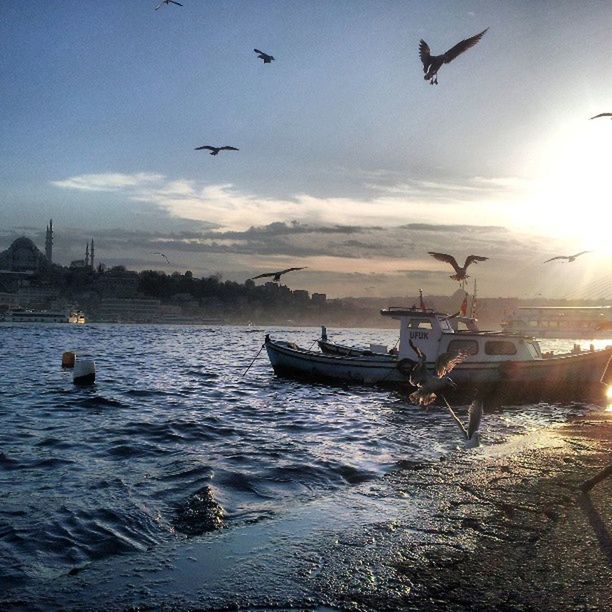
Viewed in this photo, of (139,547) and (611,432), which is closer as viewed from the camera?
(139,547)

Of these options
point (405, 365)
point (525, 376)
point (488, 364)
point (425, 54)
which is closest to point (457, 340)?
point (488, 364)

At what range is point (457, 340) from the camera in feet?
84.0

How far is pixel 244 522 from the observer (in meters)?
7.98

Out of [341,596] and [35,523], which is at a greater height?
[341,596]

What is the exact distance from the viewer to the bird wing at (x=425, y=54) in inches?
581

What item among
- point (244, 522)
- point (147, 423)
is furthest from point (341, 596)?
point (147, 423)

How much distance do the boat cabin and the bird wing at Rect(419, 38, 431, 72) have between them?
1226cm

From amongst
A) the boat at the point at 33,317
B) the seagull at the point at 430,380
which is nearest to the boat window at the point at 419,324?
the seagull at the point at 430,380

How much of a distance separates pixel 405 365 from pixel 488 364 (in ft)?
11.9

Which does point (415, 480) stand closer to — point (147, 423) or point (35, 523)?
point (35, 523)

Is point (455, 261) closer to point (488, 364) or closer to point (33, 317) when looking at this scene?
point (488, 364)

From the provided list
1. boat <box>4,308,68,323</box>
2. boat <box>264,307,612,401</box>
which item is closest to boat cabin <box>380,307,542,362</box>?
boat <box>264,307,612,401</box>

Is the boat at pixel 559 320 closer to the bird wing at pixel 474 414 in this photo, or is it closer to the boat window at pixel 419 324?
the boat window at pixel 419 324

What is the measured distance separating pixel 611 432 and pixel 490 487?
22.6 ft
